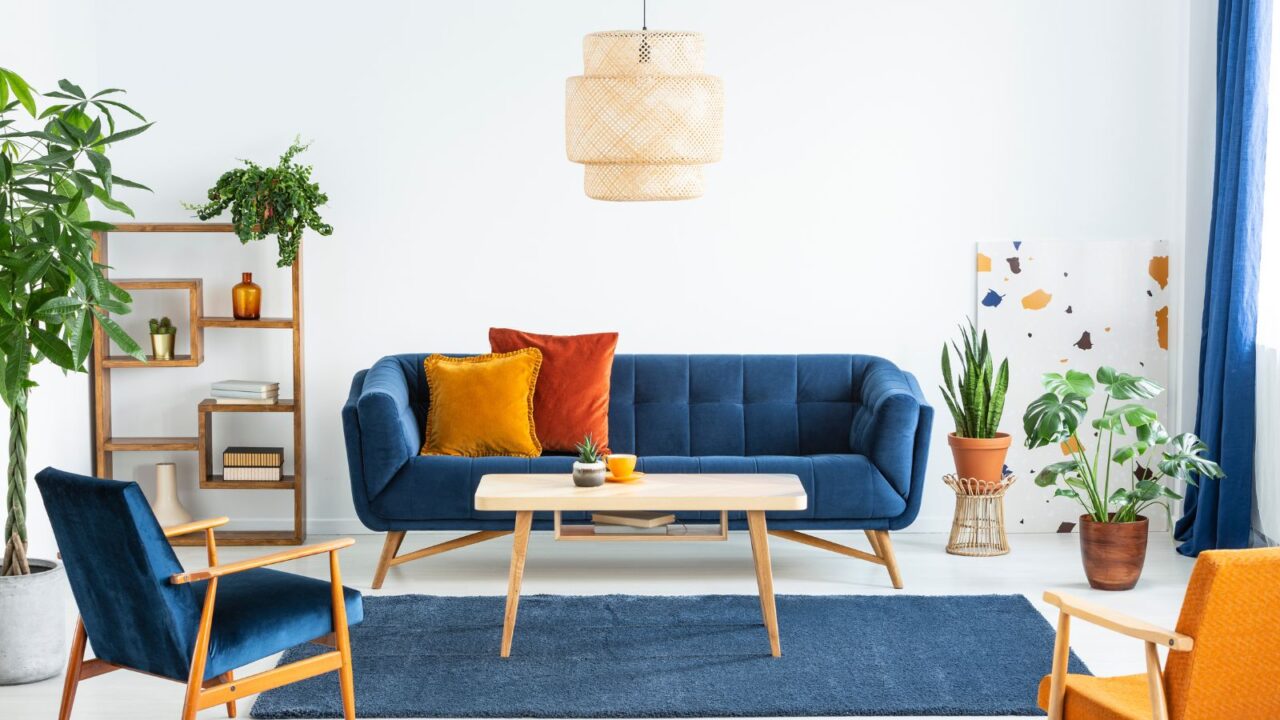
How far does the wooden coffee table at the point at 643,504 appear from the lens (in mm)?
4203

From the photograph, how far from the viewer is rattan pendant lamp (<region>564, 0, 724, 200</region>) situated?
4117 millimetres

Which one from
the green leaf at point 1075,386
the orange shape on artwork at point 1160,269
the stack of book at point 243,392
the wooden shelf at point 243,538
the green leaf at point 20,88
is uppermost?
the green leaf at point 20,88

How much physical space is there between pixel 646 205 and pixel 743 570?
173cm

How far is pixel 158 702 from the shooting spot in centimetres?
380

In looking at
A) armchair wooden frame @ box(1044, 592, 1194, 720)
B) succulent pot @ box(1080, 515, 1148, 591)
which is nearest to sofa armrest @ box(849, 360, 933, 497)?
succulent pot @ box(1080, 515, 1148, 591)

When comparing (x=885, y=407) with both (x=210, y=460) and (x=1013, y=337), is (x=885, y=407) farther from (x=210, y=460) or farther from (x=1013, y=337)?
(x=210, y=460)

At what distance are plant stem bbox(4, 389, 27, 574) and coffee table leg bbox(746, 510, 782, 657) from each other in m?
2.16

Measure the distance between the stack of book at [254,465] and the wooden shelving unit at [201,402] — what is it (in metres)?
0.03

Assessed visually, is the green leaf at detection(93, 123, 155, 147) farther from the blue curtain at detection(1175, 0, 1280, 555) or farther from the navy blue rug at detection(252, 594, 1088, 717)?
the blue curtain at detection(1175, 0, 1280, 555)

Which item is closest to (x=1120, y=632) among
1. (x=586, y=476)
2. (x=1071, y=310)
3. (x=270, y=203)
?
(x=586, y=476)

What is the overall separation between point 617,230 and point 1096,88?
223cm

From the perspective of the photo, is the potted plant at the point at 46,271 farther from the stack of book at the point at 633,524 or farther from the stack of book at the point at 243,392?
the stack of book at the point at 243,392

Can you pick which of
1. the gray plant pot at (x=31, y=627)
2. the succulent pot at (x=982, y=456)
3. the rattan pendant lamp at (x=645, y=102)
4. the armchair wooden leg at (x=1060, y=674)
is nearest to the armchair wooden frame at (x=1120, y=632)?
the armchair wooden leg at (x=1060, y=674)

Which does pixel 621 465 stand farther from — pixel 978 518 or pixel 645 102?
pixel 978 518
